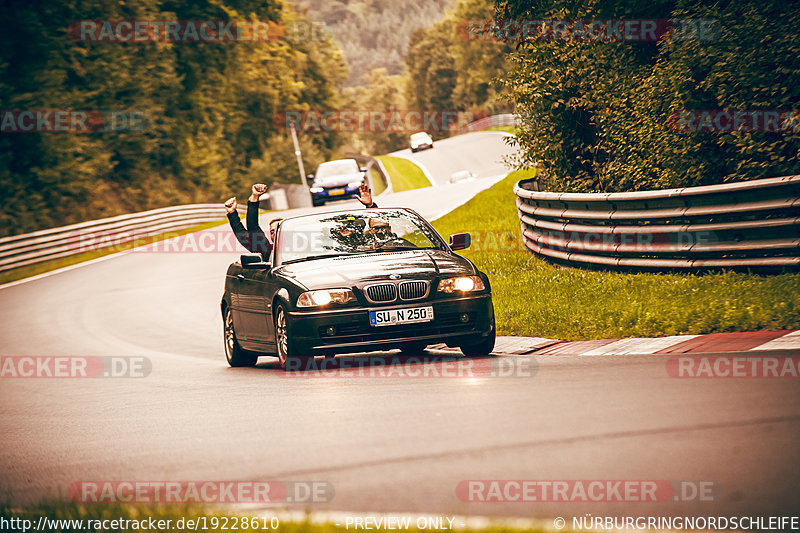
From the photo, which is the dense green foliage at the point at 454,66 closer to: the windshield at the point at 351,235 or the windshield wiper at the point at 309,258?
the windshield at the point at 351,235

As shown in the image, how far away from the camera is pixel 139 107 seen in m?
54.4

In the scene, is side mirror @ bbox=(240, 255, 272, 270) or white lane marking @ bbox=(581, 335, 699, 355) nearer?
white lane marking @ bbox=(581, 335, 699, 355)

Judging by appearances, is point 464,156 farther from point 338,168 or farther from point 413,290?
point 413,290

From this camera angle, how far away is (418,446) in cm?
637

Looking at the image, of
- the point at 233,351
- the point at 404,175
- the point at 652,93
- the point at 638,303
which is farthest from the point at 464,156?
the point at 638,303

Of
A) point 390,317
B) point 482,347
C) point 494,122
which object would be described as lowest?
point 494,122

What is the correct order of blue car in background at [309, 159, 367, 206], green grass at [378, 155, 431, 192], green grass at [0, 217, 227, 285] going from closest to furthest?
green grass at [0, 217, 227, 285], blue car in background at [309, 159, 367, 206], green grass at [378, 155, 431, 192]

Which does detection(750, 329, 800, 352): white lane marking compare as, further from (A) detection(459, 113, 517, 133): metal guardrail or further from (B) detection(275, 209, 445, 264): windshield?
(A) detection(459, 113, 517, 133): metal guardrail

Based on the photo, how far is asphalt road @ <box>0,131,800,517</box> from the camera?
5266 mm

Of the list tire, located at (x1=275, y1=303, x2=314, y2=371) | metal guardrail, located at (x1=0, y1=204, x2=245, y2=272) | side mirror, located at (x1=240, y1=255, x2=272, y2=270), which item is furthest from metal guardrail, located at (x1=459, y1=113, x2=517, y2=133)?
tire, located at (x1=275, y1=303, x2=314, y2=371)

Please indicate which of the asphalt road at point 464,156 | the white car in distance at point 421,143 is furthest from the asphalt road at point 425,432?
the white car in distance at point 421,143

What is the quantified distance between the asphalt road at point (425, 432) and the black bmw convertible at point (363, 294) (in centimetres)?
32

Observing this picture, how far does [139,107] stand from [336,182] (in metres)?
17.6

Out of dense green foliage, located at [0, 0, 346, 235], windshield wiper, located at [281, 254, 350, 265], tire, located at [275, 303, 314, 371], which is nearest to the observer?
tire, located at [275, 303, 314, 371]
